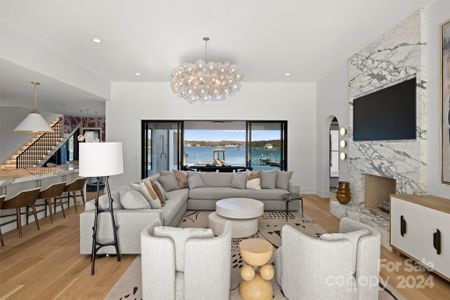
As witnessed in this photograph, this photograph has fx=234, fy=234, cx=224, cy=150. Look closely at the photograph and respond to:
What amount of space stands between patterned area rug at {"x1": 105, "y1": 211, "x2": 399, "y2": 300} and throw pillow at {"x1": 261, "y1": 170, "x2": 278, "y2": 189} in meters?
0.65

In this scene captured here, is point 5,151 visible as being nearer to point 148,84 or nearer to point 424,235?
point 148,84

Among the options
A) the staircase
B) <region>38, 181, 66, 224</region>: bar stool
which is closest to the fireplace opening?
<region>38, 181, 66, 224</region>: bar stool

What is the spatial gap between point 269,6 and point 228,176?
3682mm

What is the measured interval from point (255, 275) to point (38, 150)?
11.1 meters

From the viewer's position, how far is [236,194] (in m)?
5.13

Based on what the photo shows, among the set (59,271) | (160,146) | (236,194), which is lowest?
(59,271)

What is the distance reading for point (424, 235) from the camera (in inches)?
105

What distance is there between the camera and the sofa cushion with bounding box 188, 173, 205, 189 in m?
5.45

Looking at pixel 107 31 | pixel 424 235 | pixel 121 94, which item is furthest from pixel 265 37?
pixel 121 94

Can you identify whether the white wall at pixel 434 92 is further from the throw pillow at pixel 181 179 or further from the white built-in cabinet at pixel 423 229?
the throw pillow at pixel 181 179

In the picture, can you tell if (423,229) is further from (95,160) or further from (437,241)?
(95,160)

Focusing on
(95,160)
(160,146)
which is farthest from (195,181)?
(95,160)

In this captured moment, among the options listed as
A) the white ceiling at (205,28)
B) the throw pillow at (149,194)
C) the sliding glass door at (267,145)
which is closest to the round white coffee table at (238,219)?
the throw pillow at (149,194)

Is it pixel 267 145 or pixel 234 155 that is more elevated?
pixel 267 145
